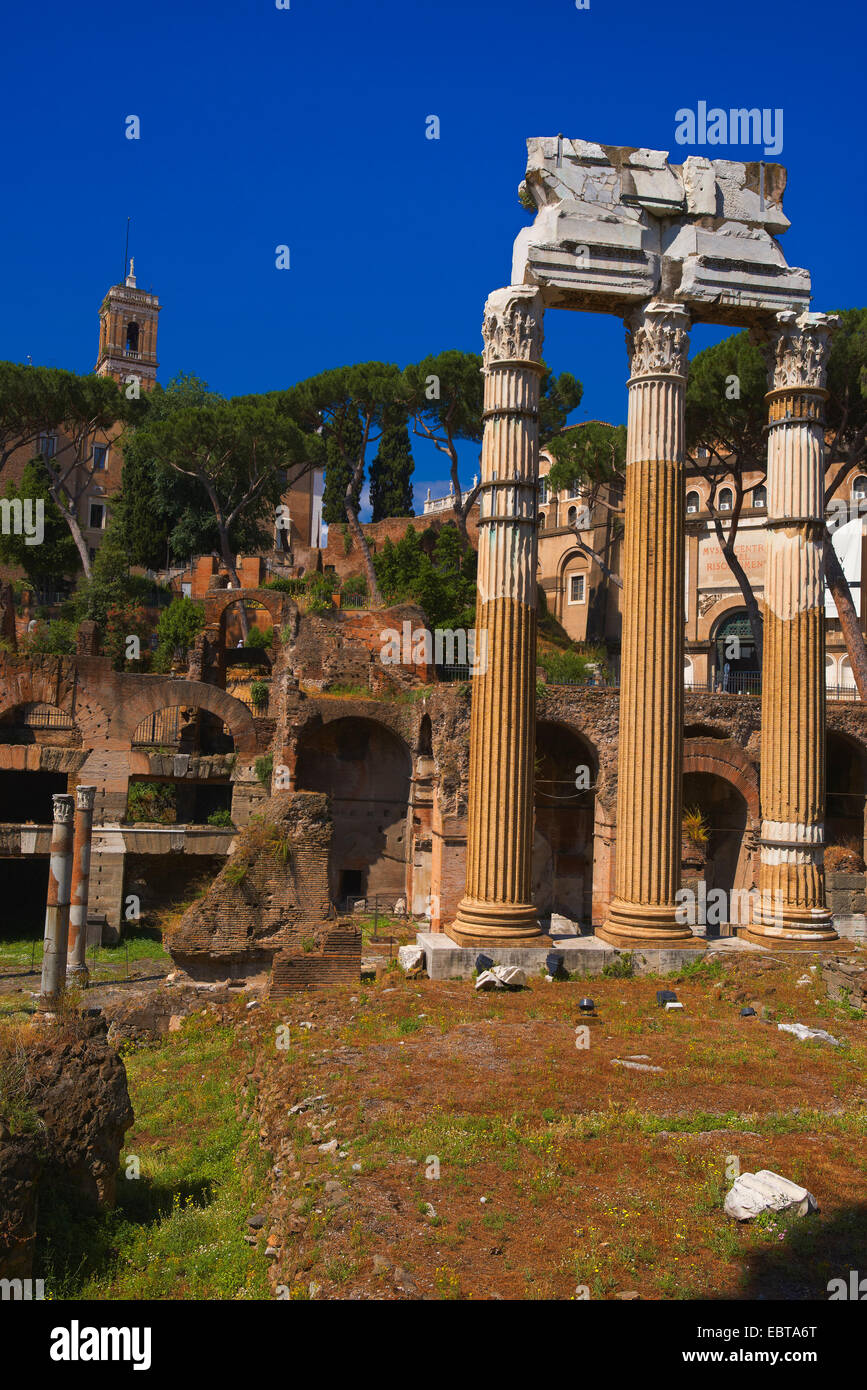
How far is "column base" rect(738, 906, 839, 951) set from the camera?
11.7 metres

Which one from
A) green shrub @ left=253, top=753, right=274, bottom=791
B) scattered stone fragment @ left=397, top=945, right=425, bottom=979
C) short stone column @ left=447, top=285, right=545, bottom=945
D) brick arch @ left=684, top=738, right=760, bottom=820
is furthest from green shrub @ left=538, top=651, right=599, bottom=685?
scattered stone fragment @ left=397, top=945, right=425, bottom=979

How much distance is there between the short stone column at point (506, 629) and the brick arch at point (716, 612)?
77.2ft

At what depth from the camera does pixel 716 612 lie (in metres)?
34.3

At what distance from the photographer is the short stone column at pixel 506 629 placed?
1149 centimetres

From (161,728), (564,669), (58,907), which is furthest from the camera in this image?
(564,669)

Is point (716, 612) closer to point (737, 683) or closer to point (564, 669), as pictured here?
point (737, 683)

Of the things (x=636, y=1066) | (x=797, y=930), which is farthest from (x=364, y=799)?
(x=636, y=1066)

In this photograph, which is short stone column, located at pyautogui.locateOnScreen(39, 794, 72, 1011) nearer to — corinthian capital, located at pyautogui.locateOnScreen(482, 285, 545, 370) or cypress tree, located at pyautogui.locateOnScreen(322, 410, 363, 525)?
corinthian capital, located at pyautogui.locateOnScreen(482, 285, 545, 370)

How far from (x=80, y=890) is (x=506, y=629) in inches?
415

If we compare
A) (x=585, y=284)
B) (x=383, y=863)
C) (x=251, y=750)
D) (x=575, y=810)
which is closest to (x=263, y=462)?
(x=251, y=750)

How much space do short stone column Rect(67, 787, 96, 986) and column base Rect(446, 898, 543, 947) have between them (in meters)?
8.33

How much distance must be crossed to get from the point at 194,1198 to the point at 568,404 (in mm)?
30981

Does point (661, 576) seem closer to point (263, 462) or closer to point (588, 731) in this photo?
point (588, 731)

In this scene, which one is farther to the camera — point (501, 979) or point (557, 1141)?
point (501, 979)
